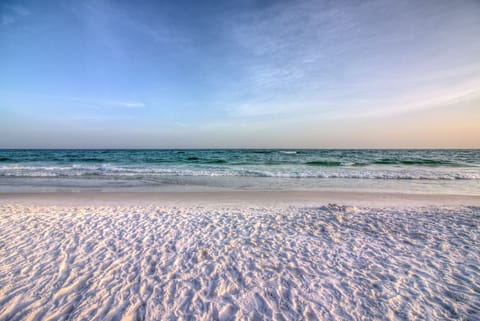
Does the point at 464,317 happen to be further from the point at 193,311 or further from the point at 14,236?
the point at 14,236

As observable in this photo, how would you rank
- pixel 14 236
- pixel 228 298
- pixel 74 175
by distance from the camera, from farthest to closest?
pixel 74 175, pixel 14 236, pixel 228 298

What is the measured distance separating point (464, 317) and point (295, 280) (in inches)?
84.8

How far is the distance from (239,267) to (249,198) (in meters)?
5.36

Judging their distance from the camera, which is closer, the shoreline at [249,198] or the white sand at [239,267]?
the white sand at [239,267]

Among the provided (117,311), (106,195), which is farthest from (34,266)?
(106,195)

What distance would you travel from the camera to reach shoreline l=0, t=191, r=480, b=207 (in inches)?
327

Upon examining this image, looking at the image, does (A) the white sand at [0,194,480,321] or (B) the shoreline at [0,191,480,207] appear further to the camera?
(B) the shoreline at [0,191,480,207]

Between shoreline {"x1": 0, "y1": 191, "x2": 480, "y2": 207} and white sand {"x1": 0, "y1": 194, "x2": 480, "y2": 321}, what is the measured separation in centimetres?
196

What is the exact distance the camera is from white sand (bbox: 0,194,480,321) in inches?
113

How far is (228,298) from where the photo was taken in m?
3.07

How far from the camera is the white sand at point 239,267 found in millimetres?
2877

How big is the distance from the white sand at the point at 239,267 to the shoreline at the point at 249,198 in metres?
1.96

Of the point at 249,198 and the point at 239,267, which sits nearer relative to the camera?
the point at 239,267

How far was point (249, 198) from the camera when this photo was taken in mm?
9141
